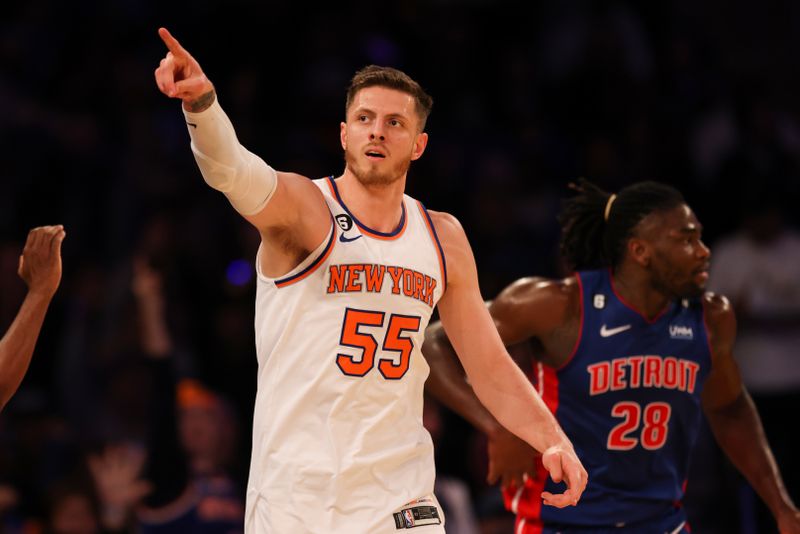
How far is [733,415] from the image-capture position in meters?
5.98

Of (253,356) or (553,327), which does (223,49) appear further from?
(553,327)

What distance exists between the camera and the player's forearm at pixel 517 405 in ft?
15.3

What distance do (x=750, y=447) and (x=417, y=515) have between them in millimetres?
2134

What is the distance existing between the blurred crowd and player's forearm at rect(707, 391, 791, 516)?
1.86 m

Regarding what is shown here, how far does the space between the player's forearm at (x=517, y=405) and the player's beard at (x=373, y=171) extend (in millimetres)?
842

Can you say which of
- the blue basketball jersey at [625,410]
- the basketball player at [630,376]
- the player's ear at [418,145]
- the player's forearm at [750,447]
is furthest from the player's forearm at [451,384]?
the player's forearm at [750,447]

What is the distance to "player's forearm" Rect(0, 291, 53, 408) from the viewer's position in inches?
179

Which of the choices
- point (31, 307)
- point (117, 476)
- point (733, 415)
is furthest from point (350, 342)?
point (117, 476)

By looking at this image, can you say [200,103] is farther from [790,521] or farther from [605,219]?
[790,521]

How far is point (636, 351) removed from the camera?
A: 566cm

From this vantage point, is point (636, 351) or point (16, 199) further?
point (16, 199)

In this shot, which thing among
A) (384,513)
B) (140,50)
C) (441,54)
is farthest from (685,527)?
(140,50)

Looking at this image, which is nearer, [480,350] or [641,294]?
[480,350]

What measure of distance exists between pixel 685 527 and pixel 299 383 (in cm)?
223
